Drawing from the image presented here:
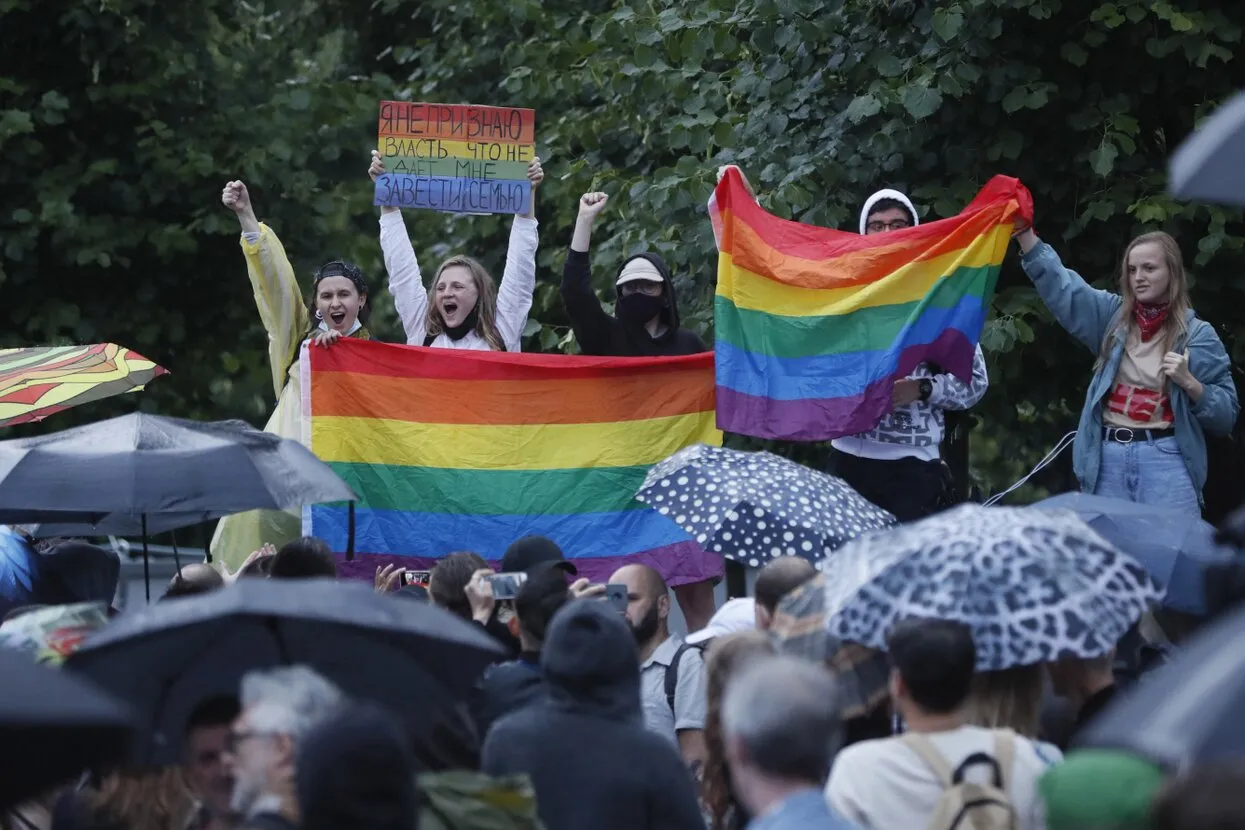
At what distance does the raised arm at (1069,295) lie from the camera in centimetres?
815

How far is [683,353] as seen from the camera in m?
8.80

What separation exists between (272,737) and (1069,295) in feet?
15.9

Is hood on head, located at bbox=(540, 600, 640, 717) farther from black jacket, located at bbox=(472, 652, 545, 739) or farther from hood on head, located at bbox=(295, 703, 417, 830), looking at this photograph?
hood on head, located at bbox=(295, 703, 417, 830)

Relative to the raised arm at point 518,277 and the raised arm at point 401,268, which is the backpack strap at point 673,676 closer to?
the raised arm at point 518,277

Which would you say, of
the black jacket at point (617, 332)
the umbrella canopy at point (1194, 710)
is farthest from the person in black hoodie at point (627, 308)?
the umbrella canopy at point (1194, 710)

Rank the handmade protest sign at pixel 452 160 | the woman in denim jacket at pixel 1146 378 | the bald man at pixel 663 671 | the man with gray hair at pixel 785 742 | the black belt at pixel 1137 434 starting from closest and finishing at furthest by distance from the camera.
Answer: the man with gray hair at pixel 785 742 < the bald man at pixel 663 671 < the woman in denim jacket at pixel 1146 378 < the black belt at pixel 1137 434 < the handmade protest sign at pixel 452 160

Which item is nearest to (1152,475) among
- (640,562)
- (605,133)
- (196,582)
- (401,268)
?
(640,562)

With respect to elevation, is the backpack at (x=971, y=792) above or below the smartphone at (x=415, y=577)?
above

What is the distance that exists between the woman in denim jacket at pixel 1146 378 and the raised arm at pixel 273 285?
3.23m

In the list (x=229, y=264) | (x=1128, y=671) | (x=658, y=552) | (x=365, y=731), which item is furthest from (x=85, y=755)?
(x=229, y=264)

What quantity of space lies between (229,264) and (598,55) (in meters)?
3.16

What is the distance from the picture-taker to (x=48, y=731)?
356 centimetres

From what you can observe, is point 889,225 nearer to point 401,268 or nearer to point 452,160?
point 452,160

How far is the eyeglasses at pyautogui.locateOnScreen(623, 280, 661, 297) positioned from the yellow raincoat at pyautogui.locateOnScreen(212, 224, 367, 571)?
→ 127 centimetres
